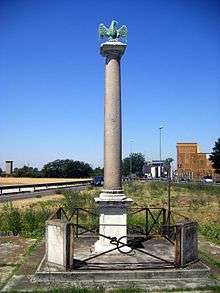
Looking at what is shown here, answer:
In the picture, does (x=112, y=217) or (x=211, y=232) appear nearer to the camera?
(x=112, y=217)

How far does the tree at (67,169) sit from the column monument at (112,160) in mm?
105887

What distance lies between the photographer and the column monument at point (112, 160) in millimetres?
12602

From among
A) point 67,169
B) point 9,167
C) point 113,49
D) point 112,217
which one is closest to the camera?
point 112,217

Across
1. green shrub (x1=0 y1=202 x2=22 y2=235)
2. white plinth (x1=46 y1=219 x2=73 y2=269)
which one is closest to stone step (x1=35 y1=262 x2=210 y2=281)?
white plinth (x1=46 y1=219 x2=73 y2=269)

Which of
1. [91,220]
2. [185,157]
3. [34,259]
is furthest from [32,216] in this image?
[185,157]

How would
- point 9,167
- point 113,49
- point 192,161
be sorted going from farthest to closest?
point 9,167
point 192,161
point 113,49

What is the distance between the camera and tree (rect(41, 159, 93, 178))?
393 ft

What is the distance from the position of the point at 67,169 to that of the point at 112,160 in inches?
4271

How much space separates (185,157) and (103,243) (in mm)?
110733

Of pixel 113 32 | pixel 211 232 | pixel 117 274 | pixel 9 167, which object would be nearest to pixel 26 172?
pixel 9 167

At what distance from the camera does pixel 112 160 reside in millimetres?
12820

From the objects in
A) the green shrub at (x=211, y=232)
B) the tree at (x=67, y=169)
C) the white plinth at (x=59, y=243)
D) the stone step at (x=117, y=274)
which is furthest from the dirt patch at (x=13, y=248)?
the tree at (x=67, y=169)

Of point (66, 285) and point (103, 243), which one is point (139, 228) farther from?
point (66, 285)

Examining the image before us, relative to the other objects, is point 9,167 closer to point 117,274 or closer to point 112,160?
point 112,160
